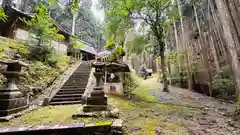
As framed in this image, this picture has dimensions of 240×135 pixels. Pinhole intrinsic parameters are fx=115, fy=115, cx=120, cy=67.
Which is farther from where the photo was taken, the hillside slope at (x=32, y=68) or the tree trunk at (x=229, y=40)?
the hillside slope at (x=32, y=68)

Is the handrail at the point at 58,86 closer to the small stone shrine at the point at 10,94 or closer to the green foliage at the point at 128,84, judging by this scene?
the small stone shrine at the point at 10,94

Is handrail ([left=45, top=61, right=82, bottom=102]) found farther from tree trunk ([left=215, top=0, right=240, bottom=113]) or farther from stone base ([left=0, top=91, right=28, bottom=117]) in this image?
tree trunk ([left=215, top=0, right=240, bottom=113])

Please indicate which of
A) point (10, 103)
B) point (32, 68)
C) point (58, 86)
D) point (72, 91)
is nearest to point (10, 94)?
point (10, 103)

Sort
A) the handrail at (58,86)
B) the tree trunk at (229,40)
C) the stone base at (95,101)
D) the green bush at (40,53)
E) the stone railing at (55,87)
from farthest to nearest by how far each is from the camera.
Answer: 1. the green bush at (40,53)
2. the handrail at (58,86)
3. the stone railing at (55,87)
4. the tree trunk at (229,40)
5. the stone base at (95,101)

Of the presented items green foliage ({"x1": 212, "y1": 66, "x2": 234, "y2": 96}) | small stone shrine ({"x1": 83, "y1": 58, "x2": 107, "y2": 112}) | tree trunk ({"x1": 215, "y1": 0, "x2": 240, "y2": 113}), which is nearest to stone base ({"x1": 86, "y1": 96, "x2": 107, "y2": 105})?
small stone shrine ({"x1": 83, "y1": 58, "x2": 107, "y2": 112})

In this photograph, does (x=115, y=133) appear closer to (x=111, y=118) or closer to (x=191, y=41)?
(x=111, y=118)

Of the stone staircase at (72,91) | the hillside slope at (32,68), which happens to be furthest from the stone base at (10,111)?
the hillside slope at (32,68)

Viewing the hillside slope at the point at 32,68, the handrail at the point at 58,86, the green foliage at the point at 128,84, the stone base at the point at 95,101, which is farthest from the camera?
the green foliage at the point at 128,84

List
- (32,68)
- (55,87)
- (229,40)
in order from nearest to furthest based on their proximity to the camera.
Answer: (229,40)
(55,87)
(32,68)

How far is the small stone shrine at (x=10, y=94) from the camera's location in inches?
132

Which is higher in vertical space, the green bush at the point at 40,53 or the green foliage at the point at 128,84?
the green bush at the point at 40,53

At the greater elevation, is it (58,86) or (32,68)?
(32,68)

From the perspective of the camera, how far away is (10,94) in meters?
3.49

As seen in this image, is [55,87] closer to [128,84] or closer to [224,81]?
[128,84]
